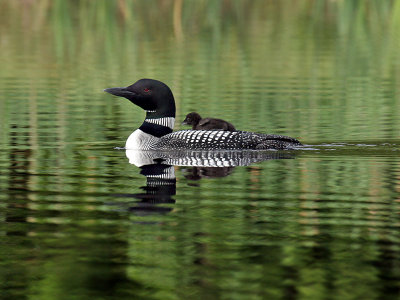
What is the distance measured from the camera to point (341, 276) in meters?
5.08

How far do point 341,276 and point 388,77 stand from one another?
11.6 meters

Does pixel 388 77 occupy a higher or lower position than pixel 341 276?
higher

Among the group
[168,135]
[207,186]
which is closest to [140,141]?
[168,135]

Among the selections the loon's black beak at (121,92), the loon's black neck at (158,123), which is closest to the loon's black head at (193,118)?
the loon's black neck at (158,123)

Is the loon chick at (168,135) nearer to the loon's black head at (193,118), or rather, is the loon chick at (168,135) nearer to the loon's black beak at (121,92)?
the loon's black beak at (121,92)

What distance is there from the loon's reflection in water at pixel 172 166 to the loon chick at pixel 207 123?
1109 mm

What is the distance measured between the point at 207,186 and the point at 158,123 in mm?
2972

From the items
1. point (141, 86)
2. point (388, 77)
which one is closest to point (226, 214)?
point (141, 86)

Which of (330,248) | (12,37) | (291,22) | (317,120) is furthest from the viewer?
(291,22)

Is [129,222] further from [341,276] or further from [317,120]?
[317,120]

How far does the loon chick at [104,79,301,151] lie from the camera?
9.79m

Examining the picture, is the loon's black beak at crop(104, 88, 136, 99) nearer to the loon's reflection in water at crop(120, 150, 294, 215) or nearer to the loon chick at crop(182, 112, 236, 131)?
the loon's reflection in water at crop(120, 150, 294, 215)

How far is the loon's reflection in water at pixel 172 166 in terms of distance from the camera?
714 centimetres

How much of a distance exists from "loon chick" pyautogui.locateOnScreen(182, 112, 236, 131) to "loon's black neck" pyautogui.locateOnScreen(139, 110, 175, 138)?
508 millimetres
